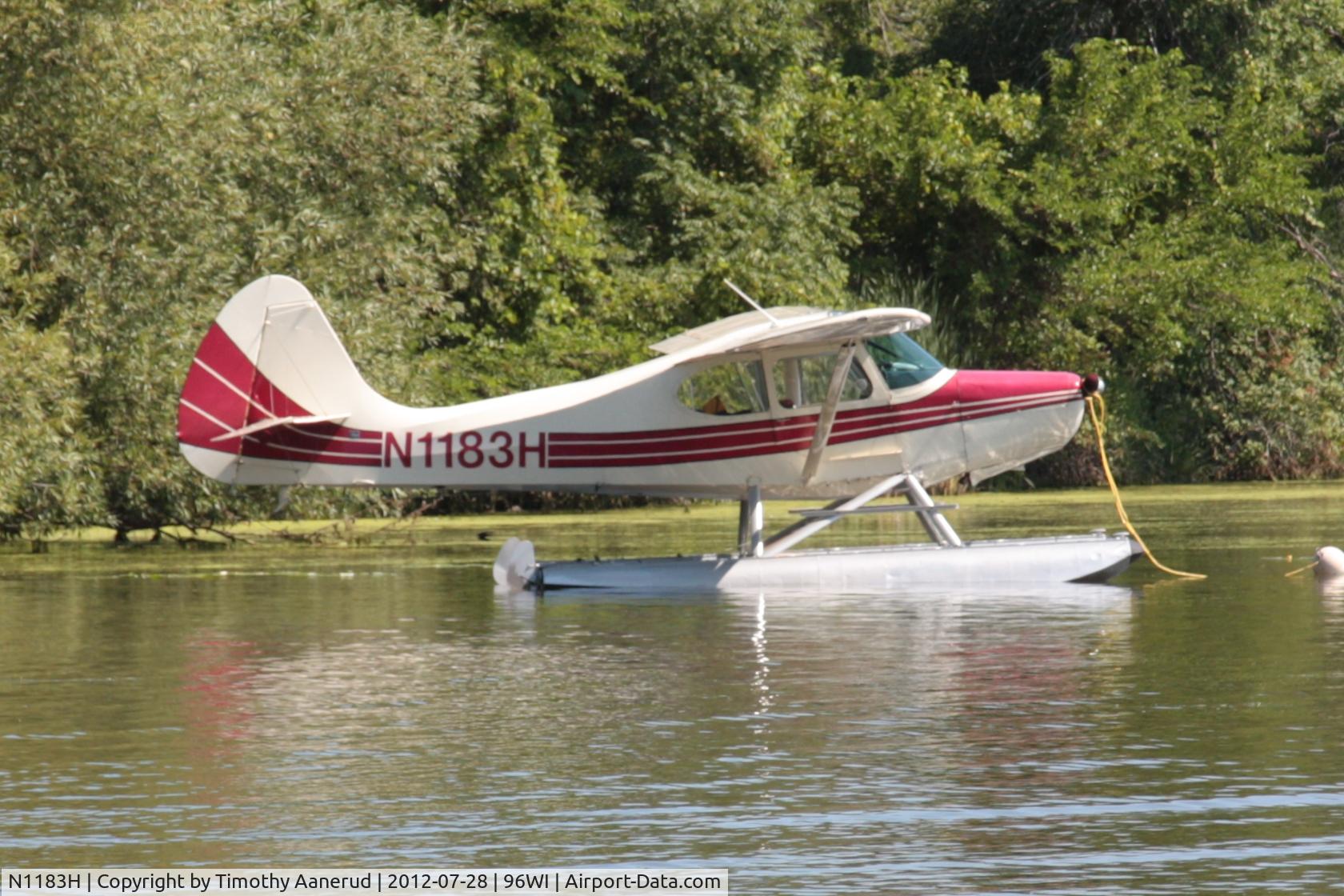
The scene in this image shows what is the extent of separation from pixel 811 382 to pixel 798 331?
3.49 ft

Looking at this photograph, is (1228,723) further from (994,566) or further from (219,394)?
(219,394)

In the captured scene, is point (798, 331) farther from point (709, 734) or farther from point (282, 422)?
point (709, 734)

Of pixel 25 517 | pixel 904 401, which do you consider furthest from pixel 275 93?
pixel 904 401

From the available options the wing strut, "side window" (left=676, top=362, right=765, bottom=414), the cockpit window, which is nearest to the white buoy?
the cockpit window

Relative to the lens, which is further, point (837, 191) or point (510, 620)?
point (837, 191)

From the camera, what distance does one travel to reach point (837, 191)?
32938mm

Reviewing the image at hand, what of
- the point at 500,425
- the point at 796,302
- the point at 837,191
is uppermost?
the point at 837,191

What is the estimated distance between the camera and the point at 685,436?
15.2m

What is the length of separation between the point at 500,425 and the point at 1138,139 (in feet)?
74.8

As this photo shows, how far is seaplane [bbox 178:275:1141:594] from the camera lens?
15.0 m

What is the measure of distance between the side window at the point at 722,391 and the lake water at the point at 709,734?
160 centimetres

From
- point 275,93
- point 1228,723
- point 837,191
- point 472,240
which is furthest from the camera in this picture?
point 837,191

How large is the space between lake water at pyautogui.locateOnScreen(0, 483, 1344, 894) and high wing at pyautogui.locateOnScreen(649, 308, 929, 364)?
184 cm

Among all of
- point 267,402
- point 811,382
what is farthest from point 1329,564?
point 267,402
